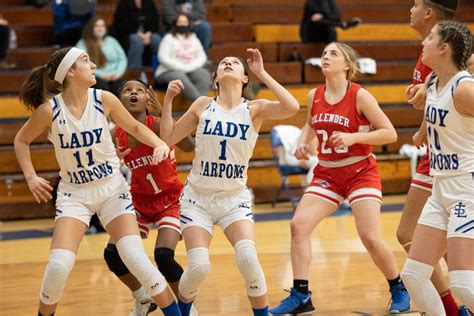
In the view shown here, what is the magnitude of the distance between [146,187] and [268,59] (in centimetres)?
798

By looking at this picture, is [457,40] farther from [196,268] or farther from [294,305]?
[294,305]

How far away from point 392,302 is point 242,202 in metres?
1.45

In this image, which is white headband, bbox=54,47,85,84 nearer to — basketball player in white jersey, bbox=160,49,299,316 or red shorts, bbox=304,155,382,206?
basketball player in white jersey, bbox=160,49,299,316

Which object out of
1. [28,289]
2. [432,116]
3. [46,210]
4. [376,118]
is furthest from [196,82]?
[432,116]

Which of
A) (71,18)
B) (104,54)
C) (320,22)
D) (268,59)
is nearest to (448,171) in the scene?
(104,54)

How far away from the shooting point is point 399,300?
262 inches

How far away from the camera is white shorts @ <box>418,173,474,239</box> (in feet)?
16.4

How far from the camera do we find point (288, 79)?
13.9 meters

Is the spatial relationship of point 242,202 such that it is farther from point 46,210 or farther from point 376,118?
point 46,210

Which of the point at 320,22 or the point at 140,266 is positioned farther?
the point at 320,22

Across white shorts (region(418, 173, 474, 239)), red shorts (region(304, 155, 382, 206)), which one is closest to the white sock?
red shorts (region(304, 155, 382, 206))

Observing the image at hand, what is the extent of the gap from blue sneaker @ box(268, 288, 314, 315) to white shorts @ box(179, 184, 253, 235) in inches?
36.1

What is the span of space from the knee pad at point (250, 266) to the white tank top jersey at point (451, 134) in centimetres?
131

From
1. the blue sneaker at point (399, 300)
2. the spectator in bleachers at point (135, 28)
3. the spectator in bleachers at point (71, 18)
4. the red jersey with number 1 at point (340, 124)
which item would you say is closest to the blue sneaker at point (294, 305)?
the blue sneaker at point (399, 300)
